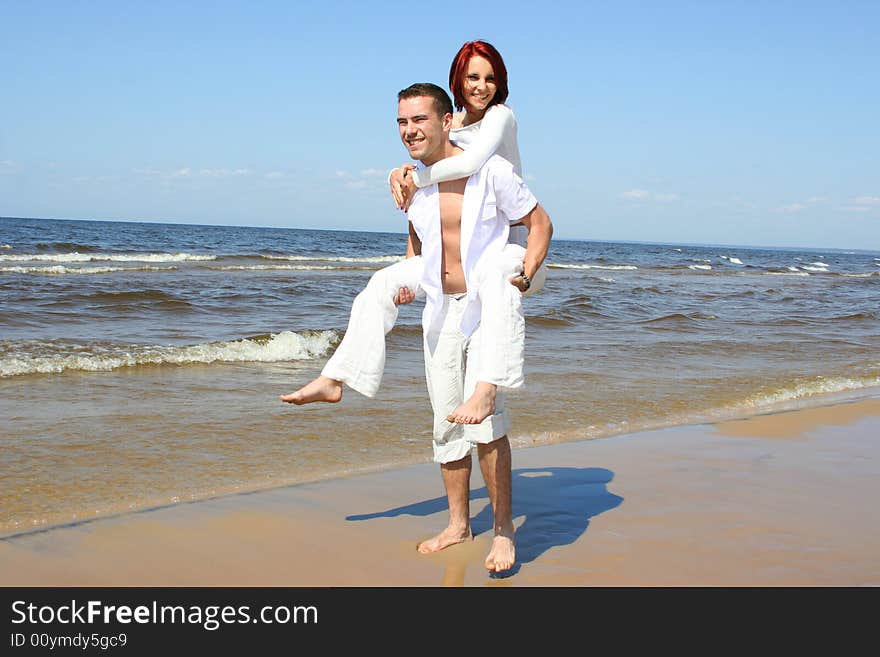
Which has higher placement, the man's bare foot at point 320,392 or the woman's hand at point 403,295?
the woman's hand at point 403,295

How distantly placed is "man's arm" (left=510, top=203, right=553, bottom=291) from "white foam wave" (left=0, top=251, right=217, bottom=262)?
24.8 m

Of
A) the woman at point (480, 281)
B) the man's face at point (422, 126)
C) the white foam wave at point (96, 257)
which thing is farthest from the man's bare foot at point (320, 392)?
the white foam wave at point (96, 257)

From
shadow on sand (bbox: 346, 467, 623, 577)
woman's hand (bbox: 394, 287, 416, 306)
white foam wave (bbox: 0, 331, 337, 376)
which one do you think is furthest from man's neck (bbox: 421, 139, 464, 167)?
white foam wave (bbox: 0, 331, 337, 376)

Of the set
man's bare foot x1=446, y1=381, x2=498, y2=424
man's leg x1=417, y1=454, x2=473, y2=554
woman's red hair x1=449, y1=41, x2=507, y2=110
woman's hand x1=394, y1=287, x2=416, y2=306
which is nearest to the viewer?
man's bare foot x1=446, y1=381, x2=498, y2=424

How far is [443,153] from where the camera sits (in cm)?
346

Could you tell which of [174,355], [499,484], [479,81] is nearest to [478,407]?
[499,484]

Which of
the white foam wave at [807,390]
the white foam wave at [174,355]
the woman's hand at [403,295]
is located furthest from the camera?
the white foam wave at [174,355]

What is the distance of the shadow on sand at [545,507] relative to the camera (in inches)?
152

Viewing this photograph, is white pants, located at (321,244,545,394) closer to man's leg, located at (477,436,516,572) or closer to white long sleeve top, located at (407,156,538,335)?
white long sleeve top, located at (407,156,538,335)

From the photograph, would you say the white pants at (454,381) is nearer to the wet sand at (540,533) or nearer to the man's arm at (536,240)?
the man's arm at (536,240)

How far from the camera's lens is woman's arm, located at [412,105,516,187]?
3.33 metres

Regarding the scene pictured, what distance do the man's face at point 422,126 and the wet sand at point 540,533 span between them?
1.69m

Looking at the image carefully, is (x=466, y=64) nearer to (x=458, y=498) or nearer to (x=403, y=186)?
(x=403, y=186)
